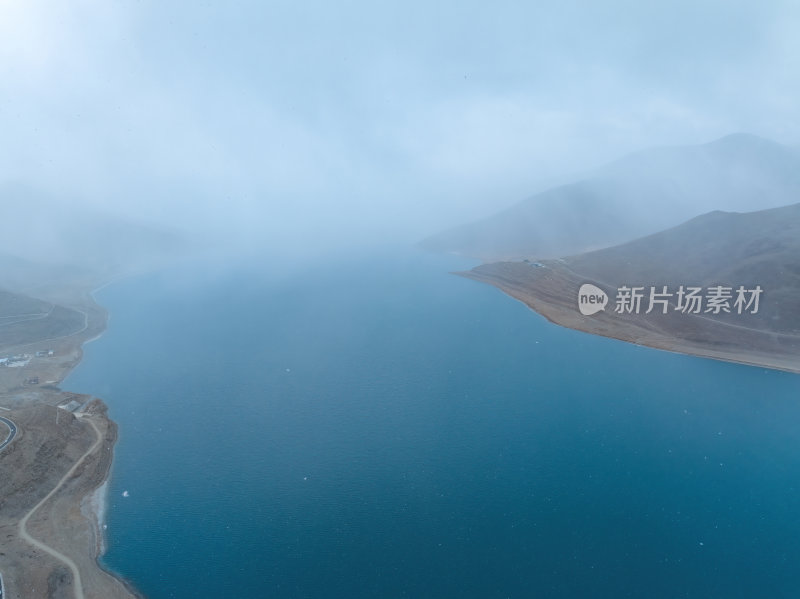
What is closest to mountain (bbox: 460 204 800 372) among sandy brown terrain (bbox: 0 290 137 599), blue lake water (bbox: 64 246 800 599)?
blue lake water (bbox: 64 246 800 599)

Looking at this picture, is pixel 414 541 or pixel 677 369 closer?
pixel 414 541

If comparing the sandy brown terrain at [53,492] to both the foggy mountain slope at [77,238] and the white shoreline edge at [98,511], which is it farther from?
the foggy mountain slope at [77,238]

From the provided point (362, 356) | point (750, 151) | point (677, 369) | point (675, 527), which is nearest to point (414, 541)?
point (675, 527)

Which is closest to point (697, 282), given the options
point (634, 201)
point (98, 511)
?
point (98, 511)

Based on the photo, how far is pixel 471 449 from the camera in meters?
24.6

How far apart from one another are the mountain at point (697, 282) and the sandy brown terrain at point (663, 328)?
76mm

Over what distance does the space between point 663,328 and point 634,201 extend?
7109 cm

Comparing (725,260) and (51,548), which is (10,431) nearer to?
(51,548)

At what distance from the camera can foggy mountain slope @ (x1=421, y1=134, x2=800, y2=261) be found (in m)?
85.5

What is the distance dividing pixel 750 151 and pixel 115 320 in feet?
532

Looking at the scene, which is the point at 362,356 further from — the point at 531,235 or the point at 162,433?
the point at 531,235

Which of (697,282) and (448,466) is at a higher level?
(697,282)

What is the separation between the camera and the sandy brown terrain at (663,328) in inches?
1393

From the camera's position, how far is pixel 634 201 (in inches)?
3969
